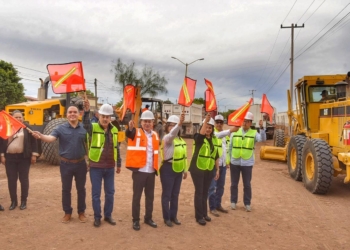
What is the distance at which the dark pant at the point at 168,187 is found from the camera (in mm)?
5102

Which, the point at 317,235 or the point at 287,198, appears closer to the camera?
the point at 317,235

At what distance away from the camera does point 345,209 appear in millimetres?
6492

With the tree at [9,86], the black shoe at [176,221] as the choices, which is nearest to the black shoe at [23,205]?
the black shoe at [176,221]

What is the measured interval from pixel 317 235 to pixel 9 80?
26.9 meters

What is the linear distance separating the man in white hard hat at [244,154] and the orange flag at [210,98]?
902 mm

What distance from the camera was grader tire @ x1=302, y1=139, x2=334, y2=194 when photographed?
7.25 metres

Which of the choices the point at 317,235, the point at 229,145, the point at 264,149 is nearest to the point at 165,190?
the point at 229,145

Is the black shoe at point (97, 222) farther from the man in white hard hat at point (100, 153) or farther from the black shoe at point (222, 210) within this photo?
the black shoe at point (222, 210)

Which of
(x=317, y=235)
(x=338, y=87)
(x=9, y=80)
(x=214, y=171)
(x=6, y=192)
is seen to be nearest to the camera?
(x=317, y=235)

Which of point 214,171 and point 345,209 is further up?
point 214,171

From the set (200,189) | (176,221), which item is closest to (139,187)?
(176,221)

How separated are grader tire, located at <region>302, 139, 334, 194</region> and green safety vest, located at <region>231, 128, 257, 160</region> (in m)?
2.14

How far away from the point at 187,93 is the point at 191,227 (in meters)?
2.01

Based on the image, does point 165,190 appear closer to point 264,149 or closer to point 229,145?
point 229,145
